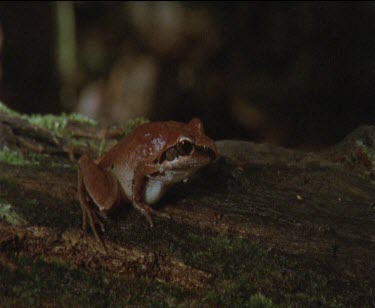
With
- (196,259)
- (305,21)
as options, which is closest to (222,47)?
(305,21)

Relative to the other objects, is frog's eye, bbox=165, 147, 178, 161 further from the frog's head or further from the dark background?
the dark background

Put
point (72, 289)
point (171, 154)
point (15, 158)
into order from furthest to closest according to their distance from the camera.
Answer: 1. point (15, 158)
2. point (171, 154)
3. point (72, 289)

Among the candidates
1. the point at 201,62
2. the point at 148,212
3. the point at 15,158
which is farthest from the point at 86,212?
the point at 201,62

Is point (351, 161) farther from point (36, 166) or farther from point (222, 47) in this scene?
point (222, 47)

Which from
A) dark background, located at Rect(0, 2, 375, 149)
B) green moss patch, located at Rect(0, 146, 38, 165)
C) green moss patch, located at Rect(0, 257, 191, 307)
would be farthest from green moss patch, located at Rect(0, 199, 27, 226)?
dark background, located at Rect(0, 2, 375, 149)

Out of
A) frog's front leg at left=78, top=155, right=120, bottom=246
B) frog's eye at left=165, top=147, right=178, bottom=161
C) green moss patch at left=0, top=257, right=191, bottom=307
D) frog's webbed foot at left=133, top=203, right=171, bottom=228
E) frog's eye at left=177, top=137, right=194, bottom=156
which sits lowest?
green moss patch at left=0, top=257, right=191, bottom=307

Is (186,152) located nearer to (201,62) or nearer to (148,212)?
(148,212)
